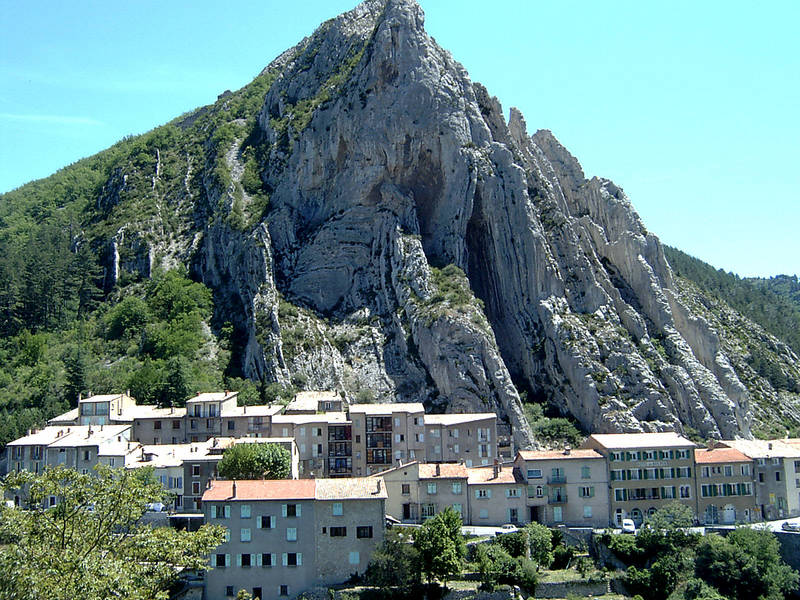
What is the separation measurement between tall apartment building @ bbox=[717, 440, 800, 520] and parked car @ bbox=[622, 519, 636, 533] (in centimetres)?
1440

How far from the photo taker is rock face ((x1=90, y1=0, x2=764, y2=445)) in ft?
390

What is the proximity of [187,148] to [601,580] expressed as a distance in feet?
440

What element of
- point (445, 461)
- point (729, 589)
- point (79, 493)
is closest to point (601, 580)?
point (729, 589)

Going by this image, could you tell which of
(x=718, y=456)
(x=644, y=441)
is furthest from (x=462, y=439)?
(x=718, y=456)

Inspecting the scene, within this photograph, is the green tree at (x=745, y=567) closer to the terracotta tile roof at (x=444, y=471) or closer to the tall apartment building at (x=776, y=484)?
the tall apartment building at (x=776, y=484)

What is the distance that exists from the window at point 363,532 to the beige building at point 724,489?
1251 inches

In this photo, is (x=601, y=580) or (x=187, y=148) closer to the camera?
(x=601, y=580)

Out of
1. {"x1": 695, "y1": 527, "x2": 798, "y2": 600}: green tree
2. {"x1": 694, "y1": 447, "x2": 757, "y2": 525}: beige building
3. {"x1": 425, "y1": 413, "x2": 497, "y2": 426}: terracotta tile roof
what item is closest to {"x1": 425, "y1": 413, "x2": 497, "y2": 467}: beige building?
{"x1": 425, "y1": 413, "x2": 497, "y2": 426}: terracotta tile roof

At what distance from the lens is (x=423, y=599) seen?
68000 millimetres

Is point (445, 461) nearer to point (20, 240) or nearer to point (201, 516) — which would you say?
point (201, 516)

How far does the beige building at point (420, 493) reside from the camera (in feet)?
263

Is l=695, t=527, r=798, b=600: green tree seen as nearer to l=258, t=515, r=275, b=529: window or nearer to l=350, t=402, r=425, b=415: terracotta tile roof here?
l=258, t=515, r=275, b=529: window

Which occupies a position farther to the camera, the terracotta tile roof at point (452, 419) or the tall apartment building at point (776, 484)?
the terracotta tile roof at point (452, 419)

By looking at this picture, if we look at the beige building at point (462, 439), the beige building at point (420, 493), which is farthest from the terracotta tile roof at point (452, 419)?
the beige building at point (420, 493)
